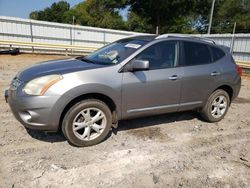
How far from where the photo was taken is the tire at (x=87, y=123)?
373 centimetres

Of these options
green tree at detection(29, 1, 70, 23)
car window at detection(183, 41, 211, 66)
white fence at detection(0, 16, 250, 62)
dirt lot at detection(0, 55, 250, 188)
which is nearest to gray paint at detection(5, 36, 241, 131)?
car window at detection(183, 41, 211, 66)

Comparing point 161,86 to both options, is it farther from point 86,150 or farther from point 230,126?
point 230,126

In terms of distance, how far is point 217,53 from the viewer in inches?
206

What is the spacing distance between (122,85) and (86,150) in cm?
115

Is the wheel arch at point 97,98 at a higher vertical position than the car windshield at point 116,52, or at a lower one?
lower

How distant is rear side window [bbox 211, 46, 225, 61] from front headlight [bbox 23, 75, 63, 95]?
3213mm

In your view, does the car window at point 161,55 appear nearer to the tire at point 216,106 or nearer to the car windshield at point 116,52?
the car windshield at point 116,52

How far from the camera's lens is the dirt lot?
10.3 ft

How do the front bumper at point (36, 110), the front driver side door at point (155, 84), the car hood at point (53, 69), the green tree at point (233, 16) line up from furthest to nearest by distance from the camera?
the green tree at point (233, 16), the front driver side door at point (155, 84), the car hood at point (53, 69), the front bumper at point (36, 110)

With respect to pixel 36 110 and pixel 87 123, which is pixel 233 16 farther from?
pixel 36 110

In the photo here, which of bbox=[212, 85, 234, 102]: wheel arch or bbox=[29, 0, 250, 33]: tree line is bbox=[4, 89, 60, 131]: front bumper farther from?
bbox=[29, 0, 250, 33]: tree line

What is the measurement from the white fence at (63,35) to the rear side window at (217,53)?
11.0 meters

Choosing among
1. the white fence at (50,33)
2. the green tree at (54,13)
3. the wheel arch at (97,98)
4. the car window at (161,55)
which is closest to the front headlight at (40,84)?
the wheel arch at (97,98)

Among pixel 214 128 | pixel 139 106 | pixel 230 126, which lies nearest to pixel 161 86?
pixel 139 106
